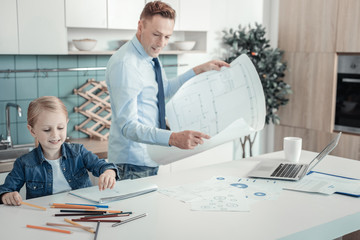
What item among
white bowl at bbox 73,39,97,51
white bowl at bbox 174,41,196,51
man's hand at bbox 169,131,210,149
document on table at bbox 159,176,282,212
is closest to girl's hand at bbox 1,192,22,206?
document on table at bbox 159,176,282,212

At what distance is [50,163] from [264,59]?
2792 mm

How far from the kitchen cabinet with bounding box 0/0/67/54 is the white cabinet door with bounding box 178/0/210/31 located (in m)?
1.05

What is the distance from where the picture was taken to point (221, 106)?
2.17 m

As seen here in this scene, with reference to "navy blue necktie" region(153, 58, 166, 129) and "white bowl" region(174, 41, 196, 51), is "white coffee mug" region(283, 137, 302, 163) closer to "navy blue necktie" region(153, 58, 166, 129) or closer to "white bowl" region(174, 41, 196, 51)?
"navy blue necktie" region(153, 58, 166, 129)

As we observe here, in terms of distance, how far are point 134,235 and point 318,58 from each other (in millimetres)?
3176

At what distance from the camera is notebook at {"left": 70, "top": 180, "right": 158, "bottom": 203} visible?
5.35ft

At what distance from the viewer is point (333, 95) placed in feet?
13.0

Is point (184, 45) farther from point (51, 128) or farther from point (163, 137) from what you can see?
point (51, 128)

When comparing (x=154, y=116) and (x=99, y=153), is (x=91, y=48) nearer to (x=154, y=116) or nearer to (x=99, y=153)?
(x=99, y=153)

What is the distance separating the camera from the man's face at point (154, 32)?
6.66ft

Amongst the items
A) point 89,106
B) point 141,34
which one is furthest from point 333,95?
point 141,34

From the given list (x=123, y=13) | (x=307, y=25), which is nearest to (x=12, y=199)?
(x=123, y=13)

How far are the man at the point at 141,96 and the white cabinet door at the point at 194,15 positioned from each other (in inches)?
61.0

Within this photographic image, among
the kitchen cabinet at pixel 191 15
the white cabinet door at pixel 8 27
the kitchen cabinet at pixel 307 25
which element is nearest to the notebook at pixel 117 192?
the white cabinet door at pixel 8 27
